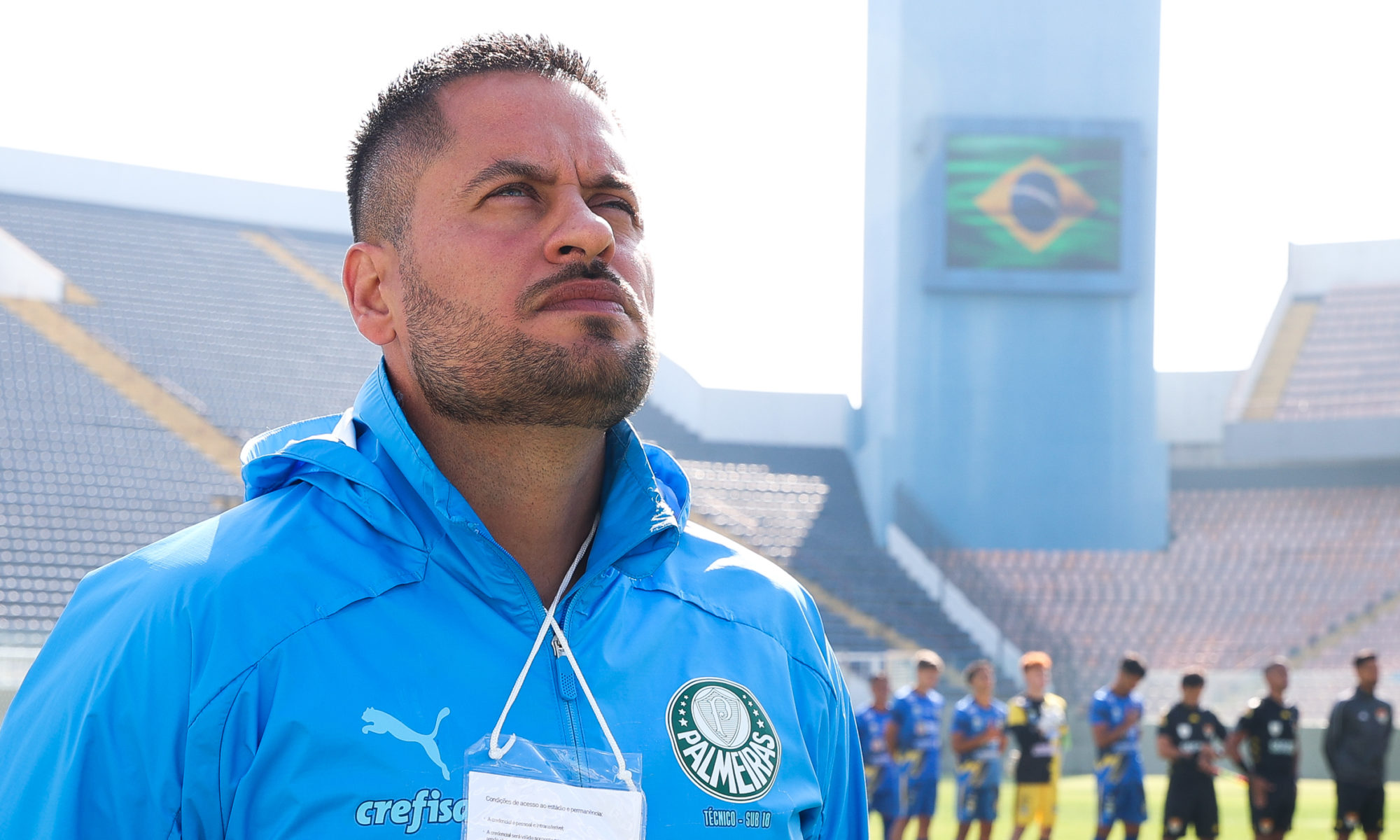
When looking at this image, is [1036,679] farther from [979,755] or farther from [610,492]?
[610,492]

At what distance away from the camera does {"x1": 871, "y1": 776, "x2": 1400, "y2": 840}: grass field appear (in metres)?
11.0

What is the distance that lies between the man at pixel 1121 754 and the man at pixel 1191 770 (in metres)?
0.29

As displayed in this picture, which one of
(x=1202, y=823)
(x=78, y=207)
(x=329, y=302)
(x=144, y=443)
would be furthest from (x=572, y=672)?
(x=78, y=207)

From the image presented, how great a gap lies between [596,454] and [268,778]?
1.65 ft

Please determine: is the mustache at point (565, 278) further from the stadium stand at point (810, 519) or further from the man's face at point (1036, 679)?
the stadium stand at point (810, 519)

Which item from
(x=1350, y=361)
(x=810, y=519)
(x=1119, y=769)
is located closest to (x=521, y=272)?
(x=1119, y=769)

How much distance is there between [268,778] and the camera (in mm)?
1152

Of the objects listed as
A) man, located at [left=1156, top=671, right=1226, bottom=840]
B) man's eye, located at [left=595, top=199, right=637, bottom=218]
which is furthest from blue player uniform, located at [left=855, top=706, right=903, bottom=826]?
man's eye, located at [left=595, top=199, right=637, bottom=218]

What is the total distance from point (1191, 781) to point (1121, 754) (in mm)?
588

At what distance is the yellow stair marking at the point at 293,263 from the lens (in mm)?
26469

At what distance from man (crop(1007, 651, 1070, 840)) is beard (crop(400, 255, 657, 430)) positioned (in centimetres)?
868

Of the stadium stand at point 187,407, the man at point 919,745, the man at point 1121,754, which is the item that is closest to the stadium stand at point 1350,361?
the stadium stand at point 187,407

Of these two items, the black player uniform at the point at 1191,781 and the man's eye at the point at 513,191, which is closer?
the man's eye at the point at 513,191

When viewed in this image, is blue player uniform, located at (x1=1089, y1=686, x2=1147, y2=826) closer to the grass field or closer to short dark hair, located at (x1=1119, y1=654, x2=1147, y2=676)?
short dark hair, located at (x1=1119, y1=654, x2=1147, y2=676)
